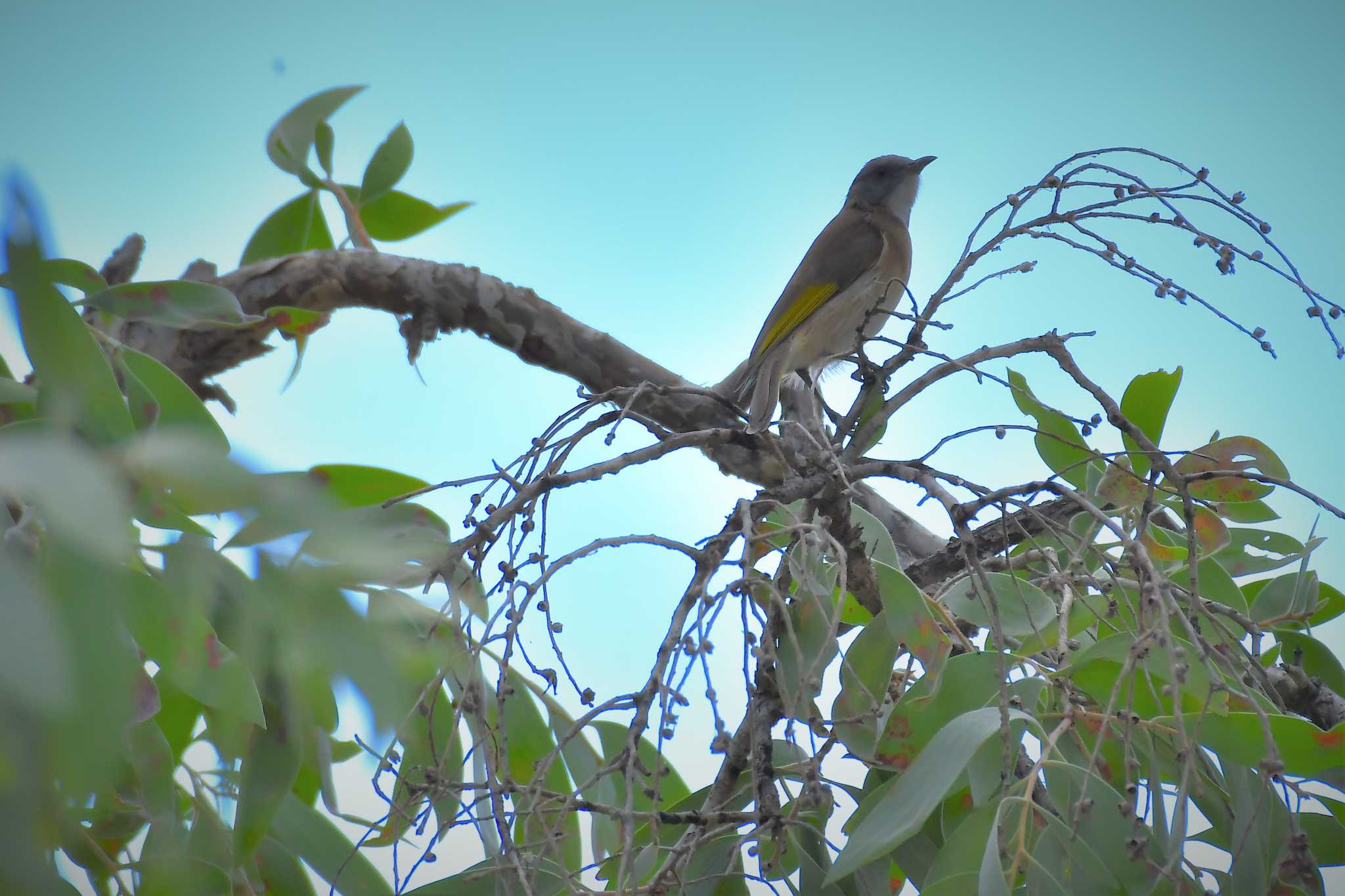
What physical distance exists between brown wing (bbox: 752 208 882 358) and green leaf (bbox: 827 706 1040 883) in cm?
166

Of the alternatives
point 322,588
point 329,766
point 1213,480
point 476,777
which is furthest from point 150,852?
point 1213,480

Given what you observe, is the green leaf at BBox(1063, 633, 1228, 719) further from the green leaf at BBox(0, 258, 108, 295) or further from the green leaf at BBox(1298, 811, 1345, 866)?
the green leaf at BBox(0, 258, 108, 295)

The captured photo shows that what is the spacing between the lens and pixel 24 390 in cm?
119

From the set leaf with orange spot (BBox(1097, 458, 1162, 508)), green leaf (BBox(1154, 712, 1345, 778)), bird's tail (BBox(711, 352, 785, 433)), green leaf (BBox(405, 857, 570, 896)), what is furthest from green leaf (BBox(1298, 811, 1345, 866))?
bird's tail (BBox(711, 352, 785, 433))

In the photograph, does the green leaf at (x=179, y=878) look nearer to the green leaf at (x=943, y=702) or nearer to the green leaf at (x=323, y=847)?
the green leaf at (x=323, y=847)

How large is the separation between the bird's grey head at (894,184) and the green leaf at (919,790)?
8.39 feet

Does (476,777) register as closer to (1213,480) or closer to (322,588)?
(322,588)

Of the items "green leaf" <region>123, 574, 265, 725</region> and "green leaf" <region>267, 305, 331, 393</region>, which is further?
"green leaf" <region>267, 305, 331, 393</region>

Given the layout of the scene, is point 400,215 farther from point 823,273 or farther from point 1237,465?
point 1237,465

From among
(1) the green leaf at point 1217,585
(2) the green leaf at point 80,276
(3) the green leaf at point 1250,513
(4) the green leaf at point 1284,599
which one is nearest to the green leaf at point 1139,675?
(1) the green leaf at point 1217,585

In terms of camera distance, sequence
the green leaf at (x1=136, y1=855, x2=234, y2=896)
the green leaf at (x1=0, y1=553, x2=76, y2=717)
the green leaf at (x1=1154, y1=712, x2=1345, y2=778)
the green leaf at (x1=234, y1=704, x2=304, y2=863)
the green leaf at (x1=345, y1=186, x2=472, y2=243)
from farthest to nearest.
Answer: the green leaf at (x1=345, y1=186, x2=472, y2=243) < the green leaf at (x1=234, y1=704, x2=304, y2=863) < the green leaf at (x1=1154, y1=712, x2=1345, y2=778) < the green leaf at (x1=136, y1=855, x2=234, y2=896) < the green leaf at (x1=0, y1=553, x2=76, y2=717)

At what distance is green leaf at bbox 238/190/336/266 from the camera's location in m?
2.94

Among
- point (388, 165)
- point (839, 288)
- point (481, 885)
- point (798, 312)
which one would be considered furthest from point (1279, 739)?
point (388, 165)

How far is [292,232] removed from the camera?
9.82 ft
